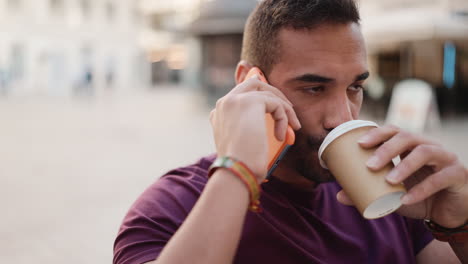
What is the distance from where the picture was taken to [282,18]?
1.60 m

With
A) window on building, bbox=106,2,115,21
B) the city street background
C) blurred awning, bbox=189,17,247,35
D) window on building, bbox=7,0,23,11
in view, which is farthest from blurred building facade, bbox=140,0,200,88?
blurred awning, bbox=189,17,247,35

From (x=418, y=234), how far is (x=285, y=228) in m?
0.60

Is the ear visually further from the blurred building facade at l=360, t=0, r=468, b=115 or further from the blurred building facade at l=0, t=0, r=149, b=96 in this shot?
the blurred building facade at l=0, t=0, r=149, b=96

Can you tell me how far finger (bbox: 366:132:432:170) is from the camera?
1104 mm

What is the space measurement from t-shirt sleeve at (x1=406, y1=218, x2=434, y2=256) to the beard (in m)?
0.48

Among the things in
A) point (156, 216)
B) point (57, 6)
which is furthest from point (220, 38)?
point (57, 6)

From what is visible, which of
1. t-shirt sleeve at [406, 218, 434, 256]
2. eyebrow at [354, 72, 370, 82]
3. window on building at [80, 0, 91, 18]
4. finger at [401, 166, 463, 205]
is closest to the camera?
finger at [401, 166, 463, 205]

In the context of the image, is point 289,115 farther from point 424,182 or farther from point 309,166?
point 424,182

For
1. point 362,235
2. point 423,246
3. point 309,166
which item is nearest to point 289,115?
point 309,166

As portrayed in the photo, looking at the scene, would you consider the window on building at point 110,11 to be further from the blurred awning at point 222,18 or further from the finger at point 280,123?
the finger at point 280,123

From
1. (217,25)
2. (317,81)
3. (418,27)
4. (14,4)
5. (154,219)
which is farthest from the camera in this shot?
(14,4)

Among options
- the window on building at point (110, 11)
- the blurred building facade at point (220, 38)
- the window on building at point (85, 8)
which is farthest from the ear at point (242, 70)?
the window on building at point (110, 11)

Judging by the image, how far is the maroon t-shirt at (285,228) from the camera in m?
1.37

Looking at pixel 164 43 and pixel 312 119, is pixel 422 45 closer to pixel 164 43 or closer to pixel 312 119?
pixel 312 119
